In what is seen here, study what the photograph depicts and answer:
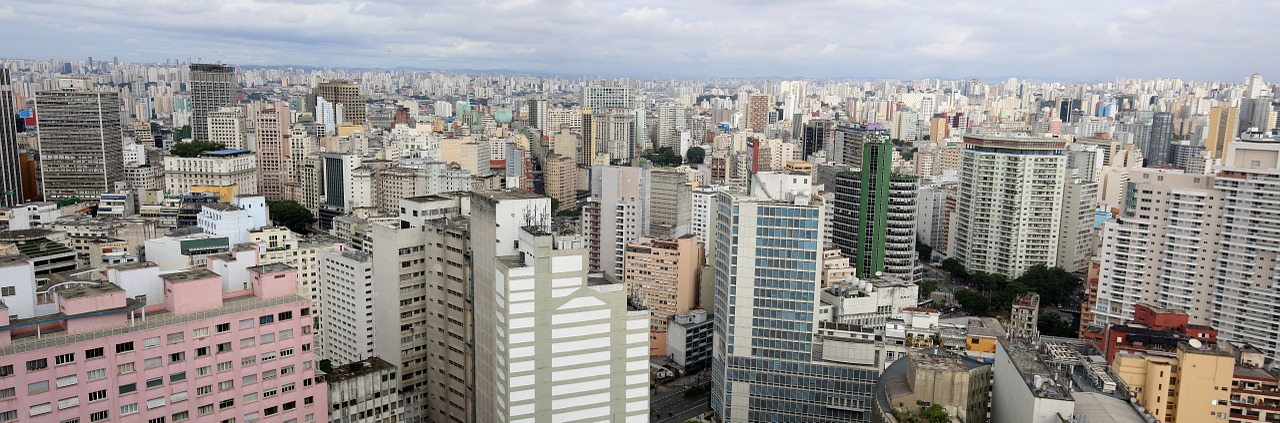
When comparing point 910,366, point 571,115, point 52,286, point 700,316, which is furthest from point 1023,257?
point 571,115

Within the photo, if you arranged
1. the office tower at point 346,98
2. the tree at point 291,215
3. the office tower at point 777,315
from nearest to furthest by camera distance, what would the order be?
the office tower at point 777,315 → the tree at point 291,215 → the office tower at point 346,98

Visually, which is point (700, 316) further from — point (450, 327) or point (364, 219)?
point (364, 219)

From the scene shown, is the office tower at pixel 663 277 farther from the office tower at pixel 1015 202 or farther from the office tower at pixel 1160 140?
the office tower at pixel 1160 140

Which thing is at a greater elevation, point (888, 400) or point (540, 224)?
point (540, 224)

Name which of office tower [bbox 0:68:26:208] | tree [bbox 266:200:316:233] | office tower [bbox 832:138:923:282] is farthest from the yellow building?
office tower [bbox 0:68:26:208]

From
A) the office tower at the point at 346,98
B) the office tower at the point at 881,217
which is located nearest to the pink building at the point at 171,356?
the office tower at the point at 881,217

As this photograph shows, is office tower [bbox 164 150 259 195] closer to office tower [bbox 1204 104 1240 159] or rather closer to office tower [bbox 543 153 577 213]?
office tower [bbox 543 153 577 213]

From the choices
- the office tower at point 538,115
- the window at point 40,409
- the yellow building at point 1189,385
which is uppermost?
the office tower at point 538,115
